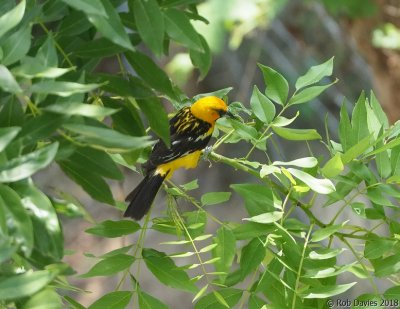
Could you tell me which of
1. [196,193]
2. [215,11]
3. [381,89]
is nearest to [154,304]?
[215,11]

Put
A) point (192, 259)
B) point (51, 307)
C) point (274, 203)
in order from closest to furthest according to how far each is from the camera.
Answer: point (51, 307)
point (274, 203)
point (192, 259)

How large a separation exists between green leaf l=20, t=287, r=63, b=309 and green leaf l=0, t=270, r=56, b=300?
6 cm

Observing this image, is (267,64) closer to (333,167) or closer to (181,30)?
(333,167)

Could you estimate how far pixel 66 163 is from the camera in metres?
1.24

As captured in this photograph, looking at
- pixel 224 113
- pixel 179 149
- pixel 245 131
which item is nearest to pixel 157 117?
pixel 245 131

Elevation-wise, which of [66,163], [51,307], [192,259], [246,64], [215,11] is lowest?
[192,259]

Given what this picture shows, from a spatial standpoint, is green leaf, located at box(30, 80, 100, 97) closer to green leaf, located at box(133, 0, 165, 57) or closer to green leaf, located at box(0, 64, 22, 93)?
green leaf, located at box(0, 64, 22, 93)

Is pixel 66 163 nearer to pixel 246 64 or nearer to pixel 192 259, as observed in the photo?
pixel 192 259

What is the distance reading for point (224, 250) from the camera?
142cm

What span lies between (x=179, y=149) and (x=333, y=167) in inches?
30.0

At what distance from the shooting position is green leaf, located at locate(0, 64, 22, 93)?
0.98 metres

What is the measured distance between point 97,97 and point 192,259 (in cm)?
450

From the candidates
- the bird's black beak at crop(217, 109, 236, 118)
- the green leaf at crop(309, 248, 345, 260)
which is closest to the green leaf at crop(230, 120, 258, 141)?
the green leaf at crop(309, 248, 345, 260)

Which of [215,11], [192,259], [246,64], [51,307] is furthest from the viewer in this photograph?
[246,64]
